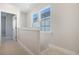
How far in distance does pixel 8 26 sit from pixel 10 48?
36 cm

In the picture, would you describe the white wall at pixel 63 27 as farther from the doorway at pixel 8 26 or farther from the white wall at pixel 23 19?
the doorway at pixel 8 26

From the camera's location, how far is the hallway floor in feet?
6.22

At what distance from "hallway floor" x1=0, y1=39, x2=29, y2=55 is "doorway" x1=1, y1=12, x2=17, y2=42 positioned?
0.17ft

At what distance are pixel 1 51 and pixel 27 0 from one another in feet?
3.09

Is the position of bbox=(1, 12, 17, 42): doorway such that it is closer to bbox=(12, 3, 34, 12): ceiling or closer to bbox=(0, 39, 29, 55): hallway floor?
bbox=(0, 39, 29, 55): hallway floor

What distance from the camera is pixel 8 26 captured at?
191 cm

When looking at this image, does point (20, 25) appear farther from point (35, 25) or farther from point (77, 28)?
point (77, 28)

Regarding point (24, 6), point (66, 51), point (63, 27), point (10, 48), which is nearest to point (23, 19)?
point (24, 6)

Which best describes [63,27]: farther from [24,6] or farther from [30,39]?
[24,6]

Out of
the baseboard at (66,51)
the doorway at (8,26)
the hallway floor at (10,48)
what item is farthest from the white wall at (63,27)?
the hallway floor at (10,48)

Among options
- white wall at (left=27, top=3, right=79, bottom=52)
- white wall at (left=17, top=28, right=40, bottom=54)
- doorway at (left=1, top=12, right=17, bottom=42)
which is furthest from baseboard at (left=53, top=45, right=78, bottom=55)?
doorway at (left=1, top=12, right=17, bottom=42)

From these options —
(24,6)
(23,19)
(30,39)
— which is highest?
(24,6)

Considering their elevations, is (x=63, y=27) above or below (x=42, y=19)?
below

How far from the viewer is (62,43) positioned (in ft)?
6.24
